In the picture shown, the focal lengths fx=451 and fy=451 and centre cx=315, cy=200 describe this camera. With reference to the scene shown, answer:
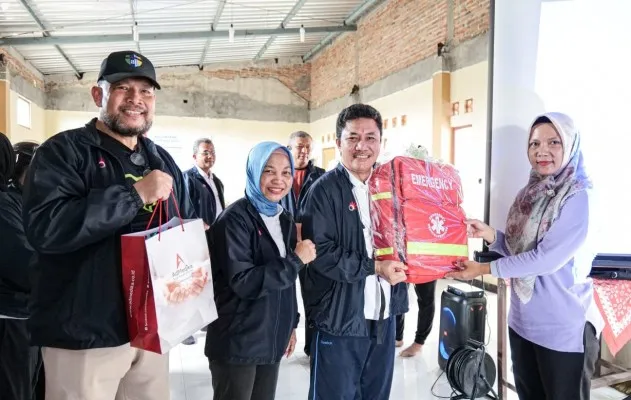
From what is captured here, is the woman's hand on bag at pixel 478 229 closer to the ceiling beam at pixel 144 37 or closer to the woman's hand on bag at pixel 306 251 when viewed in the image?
the woman's hand on bag at pixel 306 251

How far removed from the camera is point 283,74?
12609 mm

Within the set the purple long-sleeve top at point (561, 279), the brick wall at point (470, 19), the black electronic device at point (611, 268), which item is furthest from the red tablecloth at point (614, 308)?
the brick wall at point (470, 19)

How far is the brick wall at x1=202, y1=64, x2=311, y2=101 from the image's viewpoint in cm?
1213

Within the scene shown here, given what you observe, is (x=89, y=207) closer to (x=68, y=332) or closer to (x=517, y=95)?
(x=68, y=332)

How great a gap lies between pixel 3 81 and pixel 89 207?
8.46 meters

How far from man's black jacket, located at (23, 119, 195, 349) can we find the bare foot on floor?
2.57 meters

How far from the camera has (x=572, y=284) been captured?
174cm

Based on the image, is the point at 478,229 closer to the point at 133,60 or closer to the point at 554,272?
the point at 554,272

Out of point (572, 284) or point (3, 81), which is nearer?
point (572, 284)

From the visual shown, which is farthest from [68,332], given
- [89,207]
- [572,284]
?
[572,284]

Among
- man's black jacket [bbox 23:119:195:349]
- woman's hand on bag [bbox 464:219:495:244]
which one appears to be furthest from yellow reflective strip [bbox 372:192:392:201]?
man's black jacket [bbox 23:119:195:349]

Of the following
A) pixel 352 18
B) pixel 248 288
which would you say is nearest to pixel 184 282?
pixel 248 288

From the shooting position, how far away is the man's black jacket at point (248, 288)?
1515 mm

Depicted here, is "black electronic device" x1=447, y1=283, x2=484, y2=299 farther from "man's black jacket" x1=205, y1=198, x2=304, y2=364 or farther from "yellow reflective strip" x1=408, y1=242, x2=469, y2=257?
"man's black jacket" x1=205, y1=198, x2=304, y2=364
